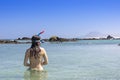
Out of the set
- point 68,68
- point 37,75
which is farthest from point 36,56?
point 68,68

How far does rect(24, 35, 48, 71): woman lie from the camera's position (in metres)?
9.43

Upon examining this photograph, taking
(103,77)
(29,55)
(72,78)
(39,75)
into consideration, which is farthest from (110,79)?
(29,55)

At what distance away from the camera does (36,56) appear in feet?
32.6

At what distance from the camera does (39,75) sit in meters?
10.8

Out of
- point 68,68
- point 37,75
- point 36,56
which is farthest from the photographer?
point 68,68

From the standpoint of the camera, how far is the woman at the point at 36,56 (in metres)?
9.43

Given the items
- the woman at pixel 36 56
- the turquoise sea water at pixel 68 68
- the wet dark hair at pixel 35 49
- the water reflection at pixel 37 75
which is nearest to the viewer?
the wet dark hair at pixel 35 49

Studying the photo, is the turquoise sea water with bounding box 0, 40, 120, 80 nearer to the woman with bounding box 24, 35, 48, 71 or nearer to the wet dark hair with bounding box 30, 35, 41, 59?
the woman with bounding box 24, 35, 48, 71

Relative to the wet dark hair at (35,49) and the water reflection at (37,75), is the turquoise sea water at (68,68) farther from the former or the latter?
the wet dark hair at (35,49)

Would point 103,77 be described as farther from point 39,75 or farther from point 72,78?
point 39,75

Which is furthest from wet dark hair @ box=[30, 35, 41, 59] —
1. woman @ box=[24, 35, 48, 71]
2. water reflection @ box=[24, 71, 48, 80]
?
water reflection @ box=[24, 71, 48, 80]

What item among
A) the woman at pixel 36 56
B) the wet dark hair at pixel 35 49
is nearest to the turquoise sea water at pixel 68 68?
the woman at pixel 36 56

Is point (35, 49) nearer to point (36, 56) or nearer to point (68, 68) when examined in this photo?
point (36, 56)

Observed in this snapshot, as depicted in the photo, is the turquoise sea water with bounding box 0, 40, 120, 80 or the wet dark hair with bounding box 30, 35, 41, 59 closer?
the wet dark hair with bounding box 30, 35, 41, 59
